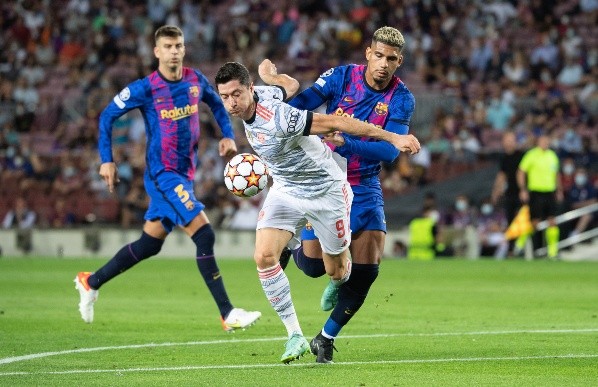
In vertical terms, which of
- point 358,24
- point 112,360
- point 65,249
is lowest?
point 65,249

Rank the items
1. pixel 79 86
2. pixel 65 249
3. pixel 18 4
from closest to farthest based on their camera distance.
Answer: pixel 65 249
pixel 79 86
pixel 18 4

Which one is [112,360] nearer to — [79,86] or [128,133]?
[128,133]

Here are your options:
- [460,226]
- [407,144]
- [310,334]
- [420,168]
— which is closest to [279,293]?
[407,144]

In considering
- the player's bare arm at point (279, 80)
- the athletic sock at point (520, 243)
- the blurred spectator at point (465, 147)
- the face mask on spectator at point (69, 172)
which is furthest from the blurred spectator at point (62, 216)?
the player's bare arm at point (279, 80)

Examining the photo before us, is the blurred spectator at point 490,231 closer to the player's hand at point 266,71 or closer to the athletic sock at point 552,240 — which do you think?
the athletic sock at point 552,240

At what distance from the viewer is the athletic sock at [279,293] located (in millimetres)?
8797

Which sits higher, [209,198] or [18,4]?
[18,4]

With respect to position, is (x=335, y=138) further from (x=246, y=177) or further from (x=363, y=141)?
(x=246, y=177)

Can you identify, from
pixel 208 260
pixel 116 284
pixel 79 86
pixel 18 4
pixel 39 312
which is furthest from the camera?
pixel 18 4

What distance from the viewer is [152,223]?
11773 mm

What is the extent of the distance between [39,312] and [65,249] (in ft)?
40.7

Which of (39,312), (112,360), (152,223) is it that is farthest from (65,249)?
(112,360)

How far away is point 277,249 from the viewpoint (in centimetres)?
884

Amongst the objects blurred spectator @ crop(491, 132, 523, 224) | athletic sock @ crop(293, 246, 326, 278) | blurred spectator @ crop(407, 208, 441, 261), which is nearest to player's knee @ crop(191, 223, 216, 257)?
athletic sock @ crop(293, 246, 326, 278)
